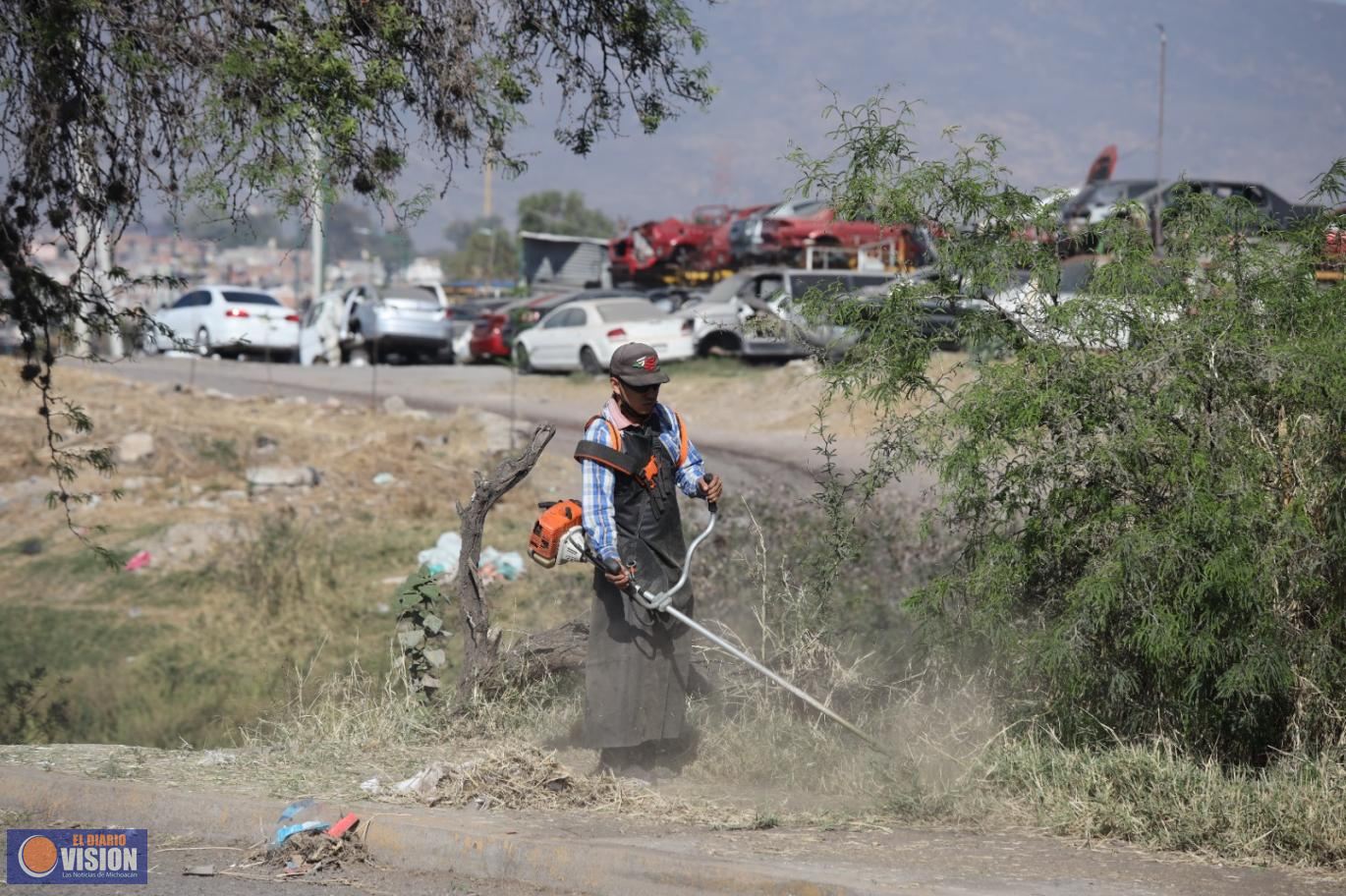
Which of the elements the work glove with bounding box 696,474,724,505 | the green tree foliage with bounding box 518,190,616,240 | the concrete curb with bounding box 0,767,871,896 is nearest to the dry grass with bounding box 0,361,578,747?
the concrete curb with bounding box 0,767,871,896

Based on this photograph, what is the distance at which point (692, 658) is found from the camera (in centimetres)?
705

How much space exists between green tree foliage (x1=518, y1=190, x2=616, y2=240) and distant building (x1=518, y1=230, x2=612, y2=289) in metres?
25.5

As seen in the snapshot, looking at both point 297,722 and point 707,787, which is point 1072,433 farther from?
point 297,722

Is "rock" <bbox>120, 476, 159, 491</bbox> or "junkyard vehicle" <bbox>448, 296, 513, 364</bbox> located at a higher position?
"junkyard vehicle" <bbox>448, 296, 513, 364</bbox>

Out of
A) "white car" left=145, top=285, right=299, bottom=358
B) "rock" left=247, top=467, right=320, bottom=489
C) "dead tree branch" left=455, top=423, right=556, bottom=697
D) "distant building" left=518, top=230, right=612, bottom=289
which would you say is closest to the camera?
"dead tree branch" left=455, top=423, right=556, bottom=697

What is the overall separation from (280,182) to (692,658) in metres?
3.40

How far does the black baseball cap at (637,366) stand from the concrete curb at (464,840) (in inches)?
70.7

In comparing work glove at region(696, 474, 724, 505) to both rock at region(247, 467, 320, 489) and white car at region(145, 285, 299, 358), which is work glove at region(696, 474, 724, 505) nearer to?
rock at region(247, 467, 320, 489)

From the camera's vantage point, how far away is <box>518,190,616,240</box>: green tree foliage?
75.8m

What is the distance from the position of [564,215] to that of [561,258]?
35.8 meters

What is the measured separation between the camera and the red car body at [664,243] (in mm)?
32938

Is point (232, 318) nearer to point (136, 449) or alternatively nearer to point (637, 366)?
point (136, 449)

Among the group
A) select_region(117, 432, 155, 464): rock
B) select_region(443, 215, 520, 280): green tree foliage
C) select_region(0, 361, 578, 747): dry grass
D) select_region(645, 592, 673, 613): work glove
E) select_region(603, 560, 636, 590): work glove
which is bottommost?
select_region(0, 361, 578, 747): dry grass

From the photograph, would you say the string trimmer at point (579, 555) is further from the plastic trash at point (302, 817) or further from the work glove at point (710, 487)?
the plastic trash at point (302, 817)
